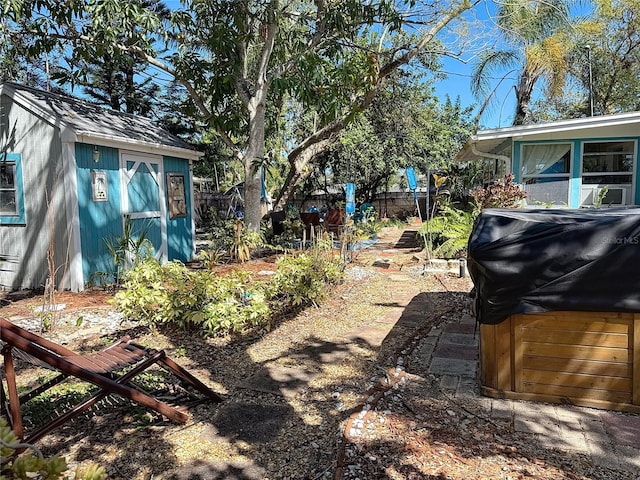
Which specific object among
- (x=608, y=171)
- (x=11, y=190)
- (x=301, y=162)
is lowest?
(x=11, y=190)

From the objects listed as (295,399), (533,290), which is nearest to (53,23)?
(295,399)

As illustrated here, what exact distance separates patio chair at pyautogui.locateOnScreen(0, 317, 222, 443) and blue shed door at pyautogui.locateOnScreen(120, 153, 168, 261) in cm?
473

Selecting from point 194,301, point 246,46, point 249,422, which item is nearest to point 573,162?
point 246,46

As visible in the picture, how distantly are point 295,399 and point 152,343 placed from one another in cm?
178

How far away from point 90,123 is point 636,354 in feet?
23.8

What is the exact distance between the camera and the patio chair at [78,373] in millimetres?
2209

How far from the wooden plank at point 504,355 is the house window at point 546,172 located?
7.36 metres

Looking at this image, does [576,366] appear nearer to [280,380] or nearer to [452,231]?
[280,380]

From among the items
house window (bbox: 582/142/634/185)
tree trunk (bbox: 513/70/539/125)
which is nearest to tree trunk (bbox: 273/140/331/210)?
house window (bbox: 582/142/634/185)

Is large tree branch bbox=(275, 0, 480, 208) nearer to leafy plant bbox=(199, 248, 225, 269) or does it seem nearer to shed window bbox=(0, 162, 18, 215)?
leafy plant bbox=(199, 248, 225, 269)

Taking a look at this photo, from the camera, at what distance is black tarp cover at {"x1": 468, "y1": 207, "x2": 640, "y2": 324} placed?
2.59 meters

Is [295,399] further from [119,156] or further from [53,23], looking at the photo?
[53,23]

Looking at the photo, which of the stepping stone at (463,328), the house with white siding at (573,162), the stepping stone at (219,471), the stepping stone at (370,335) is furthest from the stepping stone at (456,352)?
the house with white siding at (573,162)

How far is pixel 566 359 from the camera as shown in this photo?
2785mm
